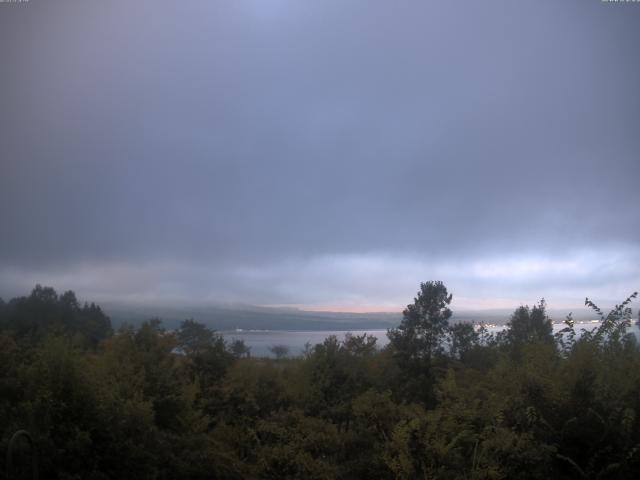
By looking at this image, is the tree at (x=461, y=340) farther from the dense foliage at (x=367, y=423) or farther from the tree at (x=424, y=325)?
the dense foliage at (x=367, y=423)

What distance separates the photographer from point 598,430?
792cm

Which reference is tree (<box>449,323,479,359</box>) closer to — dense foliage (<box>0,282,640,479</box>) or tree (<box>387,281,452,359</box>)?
tree (<box>387,281,452,359</box>)

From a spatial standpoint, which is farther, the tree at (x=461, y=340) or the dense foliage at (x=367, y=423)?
the tree at (x=461, y=340)

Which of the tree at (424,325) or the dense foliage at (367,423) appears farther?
the tree at (424,325)

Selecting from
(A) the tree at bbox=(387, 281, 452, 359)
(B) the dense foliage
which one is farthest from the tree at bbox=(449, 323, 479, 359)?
(B) the dense foliage

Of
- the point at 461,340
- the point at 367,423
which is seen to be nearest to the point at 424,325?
the point at 461,340

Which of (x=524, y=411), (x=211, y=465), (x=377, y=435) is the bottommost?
(x=211, y=465)

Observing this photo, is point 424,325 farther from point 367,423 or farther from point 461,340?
point 367,423

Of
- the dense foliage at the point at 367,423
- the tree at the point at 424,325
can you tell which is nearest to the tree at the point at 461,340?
the tree at the point at 424,325

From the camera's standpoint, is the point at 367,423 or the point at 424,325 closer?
the point at 367,423

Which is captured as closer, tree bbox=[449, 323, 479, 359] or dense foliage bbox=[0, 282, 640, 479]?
dense foliage bbox=[0, 282, 640, 479]

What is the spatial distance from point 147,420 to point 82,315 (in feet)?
125

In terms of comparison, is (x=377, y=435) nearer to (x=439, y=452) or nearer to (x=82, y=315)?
(x=439, y=452)

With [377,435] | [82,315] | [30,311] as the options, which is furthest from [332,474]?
[82,315]
